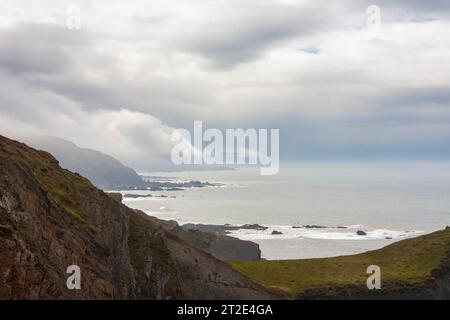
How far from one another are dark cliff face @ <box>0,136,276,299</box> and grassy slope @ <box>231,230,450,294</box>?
20.3 m

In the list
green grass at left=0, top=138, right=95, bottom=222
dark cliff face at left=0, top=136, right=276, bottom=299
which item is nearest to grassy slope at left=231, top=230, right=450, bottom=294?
dark cliff face at left=0, top=136, right=276, bottom=299

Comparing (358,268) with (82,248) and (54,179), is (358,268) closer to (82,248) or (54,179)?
(54,179)

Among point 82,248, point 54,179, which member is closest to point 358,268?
point 54,179

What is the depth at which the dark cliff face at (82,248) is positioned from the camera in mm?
29672

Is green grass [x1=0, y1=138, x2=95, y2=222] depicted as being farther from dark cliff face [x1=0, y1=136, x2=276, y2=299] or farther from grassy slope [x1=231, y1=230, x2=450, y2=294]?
grassy slope [x1=231, y1=230, x2=450, y2=294]

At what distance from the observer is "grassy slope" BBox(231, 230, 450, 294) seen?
89.9 metres

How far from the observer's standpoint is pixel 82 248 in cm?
4119

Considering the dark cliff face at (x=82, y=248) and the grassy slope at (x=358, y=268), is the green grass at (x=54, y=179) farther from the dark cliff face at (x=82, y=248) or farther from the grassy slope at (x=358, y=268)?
the grassy slope at (x=358, y=268)

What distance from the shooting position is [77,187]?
5647 cm

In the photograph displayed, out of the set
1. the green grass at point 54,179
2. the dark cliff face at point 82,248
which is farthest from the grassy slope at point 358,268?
the green grass at point 54,179
